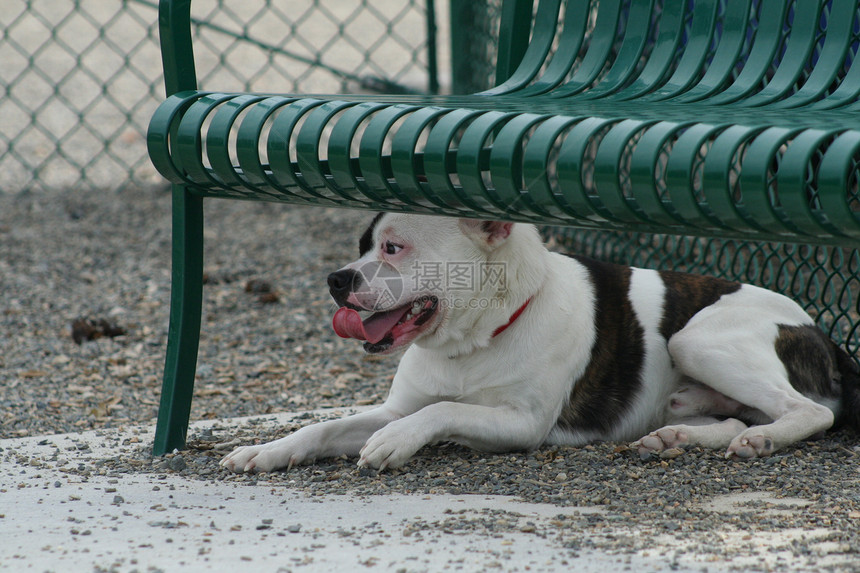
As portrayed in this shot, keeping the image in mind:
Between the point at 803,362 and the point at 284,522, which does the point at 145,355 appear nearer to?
the point at 284,522

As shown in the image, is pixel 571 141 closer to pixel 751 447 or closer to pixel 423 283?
pixel 423 283

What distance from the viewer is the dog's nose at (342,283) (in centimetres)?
283

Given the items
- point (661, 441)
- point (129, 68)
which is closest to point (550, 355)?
point (661, 441)

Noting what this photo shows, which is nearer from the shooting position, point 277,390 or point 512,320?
point 512,320

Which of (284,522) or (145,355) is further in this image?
(145,355)

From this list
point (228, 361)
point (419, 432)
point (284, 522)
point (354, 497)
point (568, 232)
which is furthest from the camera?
point (568, 232)

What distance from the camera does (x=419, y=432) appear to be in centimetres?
268

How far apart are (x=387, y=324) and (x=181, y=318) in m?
0.58

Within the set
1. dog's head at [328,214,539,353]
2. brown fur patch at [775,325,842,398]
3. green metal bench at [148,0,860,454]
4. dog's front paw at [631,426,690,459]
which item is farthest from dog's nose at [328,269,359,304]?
brown fur patch at [775,325,842,398]

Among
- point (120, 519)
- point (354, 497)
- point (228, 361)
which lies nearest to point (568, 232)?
point (228, 361)

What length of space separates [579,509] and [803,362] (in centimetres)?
114

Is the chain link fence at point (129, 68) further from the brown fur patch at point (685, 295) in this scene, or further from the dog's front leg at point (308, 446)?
the dog's front leg at point (308, 446)

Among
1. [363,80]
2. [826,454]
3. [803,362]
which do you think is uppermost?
[363,80]

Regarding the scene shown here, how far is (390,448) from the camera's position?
2627mm
